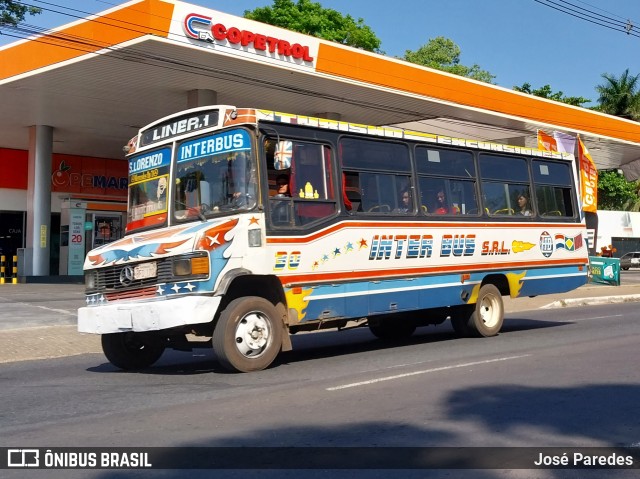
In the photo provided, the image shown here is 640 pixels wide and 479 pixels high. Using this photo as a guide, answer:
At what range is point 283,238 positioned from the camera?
30.4 ft

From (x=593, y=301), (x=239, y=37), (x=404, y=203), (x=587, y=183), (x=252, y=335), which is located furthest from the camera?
(x=587, y=183)

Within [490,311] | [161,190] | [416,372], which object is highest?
[161,190]

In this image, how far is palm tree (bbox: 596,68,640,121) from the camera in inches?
2277

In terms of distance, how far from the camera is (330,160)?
10.0 m

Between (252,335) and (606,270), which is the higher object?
(606,270)

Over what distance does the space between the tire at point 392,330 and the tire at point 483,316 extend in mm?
838

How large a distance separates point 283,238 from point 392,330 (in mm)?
4459

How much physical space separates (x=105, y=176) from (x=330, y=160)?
88.8ft

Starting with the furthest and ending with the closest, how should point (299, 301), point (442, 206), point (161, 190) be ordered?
point (442, 206)
point (161, 190)
point (299, 301)

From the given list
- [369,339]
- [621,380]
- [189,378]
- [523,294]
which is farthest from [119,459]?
[523,294]

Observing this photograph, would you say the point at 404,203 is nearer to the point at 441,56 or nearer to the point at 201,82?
the point at 201,82

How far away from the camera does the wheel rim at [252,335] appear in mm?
8867

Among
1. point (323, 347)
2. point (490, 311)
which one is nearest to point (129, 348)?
point (323, 347)

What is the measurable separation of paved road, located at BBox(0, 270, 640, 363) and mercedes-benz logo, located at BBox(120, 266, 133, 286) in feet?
10.9
